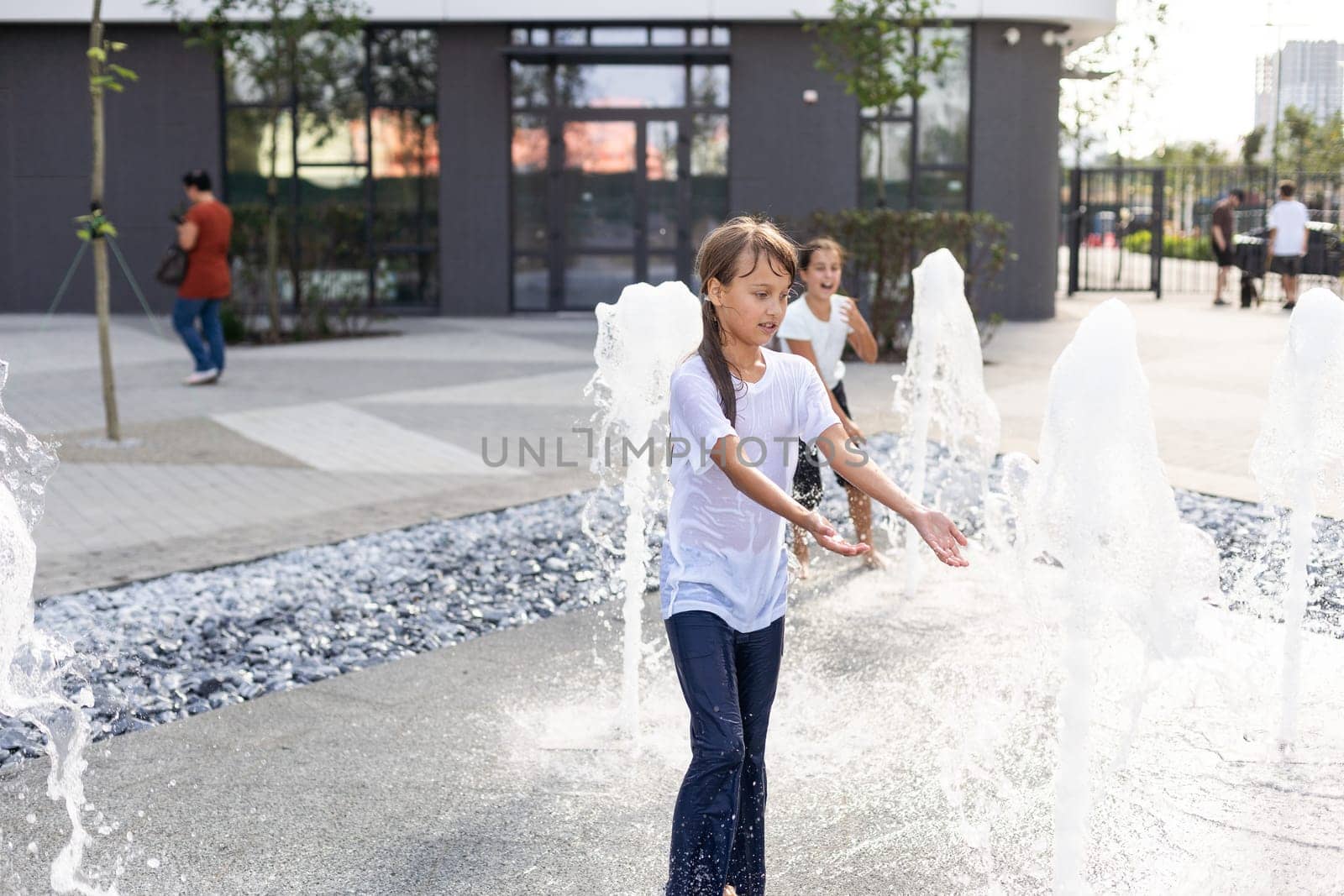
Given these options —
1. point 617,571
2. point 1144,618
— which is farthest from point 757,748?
point 617,571

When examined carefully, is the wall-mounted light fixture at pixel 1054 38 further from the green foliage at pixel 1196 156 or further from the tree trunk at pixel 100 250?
the green foliage at pixel 1196 156

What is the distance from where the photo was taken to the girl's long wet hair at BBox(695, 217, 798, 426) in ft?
11.2

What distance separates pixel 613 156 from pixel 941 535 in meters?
17.8

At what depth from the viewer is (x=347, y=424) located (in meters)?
11.4

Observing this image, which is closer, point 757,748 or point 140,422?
point 757,748

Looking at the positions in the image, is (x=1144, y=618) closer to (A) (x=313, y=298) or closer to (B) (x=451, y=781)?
(B) (x=451, y=781)

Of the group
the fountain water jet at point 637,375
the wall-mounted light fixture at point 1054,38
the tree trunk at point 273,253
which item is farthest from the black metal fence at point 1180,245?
the fountain water jet at point 637,375

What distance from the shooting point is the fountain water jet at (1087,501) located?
10.6ft

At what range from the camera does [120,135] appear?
20.7m

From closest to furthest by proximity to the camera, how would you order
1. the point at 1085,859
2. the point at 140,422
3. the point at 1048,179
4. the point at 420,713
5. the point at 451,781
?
the point at 1085,859 → the point at 451,781 → the point at 420,713 → the point at 140,422 → the point at 1048,179

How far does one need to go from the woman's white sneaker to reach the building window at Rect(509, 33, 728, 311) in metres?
7.55

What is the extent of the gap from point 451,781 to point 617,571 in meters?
2.75

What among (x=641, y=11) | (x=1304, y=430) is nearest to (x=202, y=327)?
(x=641, y=11)

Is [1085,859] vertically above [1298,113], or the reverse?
[1298,113]
